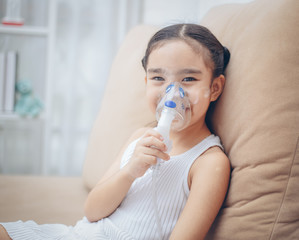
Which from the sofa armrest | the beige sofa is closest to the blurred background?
the sofa armrest

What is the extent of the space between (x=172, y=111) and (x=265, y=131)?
0.21 metres

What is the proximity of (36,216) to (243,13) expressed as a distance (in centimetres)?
88

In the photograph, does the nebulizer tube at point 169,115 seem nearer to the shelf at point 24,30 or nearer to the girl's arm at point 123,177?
the girl's arm at point 123,177

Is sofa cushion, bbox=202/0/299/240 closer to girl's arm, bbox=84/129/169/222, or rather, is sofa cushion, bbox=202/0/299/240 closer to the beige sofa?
the beige sofa

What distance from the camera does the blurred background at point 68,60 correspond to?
232 centimetres

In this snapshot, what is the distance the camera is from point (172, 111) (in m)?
0.81

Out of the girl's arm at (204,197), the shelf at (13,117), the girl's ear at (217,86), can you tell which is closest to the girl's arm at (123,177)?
the girl's arm at (204,197)

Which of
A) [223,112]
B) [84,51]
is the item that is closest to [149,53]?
[223,112]

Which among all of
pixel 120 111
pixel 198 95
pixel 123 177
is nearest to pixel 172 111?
pixel 198 95

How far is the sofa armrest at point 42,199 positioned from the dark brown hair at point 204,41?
0.62m

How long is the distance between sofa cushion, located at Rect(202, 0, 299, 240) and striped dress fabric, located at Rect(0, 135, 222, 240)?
104 millimetres

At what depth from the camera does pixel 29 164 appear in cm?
245

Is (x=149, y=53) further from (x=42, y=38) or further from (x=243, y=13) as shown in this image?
(x=42, y=38)

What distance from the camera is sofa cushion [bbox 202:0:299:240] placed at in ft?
2.47
